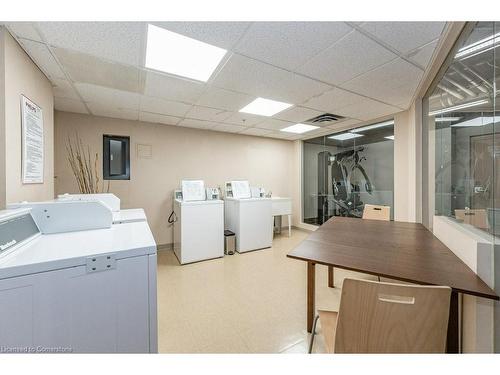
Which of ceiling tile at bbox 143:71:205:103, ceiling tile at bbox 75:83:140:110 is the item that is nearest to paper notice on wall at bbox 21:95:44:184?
ceiling tile at bbox 75:83:140:110

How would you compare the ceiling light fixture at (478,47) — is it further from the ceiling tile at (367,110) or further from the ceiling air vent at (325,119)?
the ceiling air vent at (325,119)

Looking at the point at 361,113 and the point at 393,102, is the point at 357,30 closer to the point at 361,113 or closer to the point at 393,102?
the point at 393,102

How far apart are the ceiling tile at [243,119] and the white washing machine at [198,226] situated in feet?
4.00

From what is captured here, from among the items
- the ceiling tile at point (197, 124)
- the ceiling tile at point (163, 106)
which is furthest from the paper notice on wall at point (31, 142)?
the ceiling tile at point (197, 124)

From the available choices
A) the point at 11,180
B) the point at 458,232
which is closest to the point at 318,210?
→ the point at 458,232

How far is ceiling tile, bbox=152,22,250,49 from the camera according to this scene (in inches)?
56.1

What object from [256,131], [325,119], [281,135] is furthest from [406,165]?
[256,131]

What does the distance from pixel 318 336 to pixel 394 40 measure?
2.33 meters

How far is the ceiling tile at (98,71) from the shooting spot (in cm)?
180

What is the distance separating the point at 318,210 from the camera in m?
5.25

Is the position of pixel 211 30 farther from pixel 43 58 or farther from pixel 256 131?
pixel 256 131

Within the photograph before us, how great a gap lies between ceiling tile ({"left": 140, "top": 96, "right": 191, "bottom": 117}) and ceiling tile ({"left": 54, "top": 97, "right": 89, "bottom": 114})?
0.79 metres

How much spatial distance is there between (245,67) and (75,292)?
1.99m

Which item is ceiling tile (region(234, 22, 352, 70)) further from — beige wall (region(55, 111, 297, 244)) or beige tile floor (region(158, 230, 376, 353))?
beige wall (region(55, 111, 297, 244))
